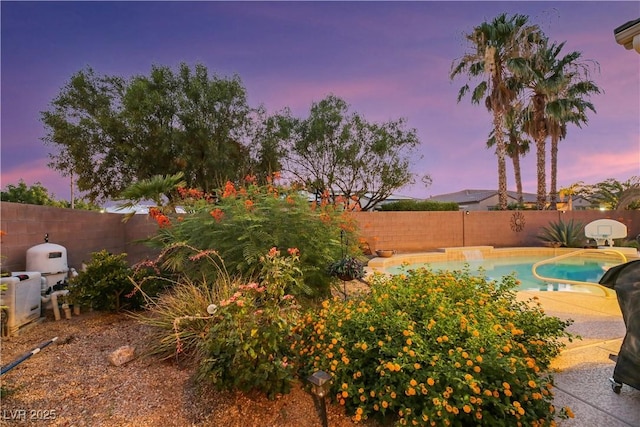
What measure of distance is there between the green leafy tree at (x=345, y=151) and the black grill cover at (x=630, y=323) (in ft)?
38.3

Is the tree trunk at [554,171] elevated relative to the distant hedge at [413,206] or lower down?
elevated

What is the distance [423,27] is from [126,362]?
9611 millimetres

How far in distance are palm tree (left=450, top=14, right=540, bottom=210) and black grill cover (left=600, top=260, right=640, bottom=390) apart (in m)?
13.8

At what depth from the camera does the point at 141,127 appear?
414 inches

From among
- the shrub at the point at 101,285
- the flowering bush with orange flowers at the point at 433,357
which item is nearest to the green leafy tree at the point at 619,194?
the flowering bush with orange flowers at the point at 433,357

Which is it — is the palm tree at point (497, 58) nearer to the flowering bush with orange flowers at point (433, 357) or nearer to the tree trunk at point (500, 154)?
the tree trunk at point (500, 154)

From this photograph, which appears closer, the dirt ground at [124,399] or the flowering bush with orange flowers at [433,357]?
the flowering bush with orange flowers at [433,357]

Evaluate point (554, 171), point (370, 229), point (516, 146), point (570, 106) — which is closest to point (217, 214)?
point (370, 229)

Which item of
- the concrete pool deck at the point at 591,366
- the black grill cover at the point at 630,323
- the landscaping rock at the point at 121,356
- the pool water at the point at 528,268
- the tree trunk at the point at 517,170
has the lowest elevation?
the pool water at the point at 528,268

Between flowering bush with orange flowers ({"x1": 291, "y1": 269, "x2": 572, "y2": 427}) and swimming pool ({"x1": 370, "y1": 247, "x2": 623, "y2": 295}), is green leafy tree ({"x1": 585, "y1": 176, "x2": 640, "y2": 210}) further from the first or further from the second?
flowering bush with orange flowers ({"x1": 291, "y1": 269, "x2": 572, "y2": 427})

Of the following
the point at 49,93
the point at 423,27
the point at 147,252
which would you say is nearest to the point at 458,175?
the point at 423,27

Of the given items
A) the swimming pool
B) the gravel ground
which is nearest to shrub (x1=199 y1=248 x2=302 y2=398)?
the gravel ground

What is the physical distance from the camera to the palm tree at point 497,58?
1348 centimetres

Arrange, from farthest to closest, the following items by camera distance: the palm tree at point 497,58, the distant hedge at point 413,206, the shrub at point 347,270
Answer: the distant hedge at point 413,206
the palm tree at point 497,58
the shrub at point 347,270
